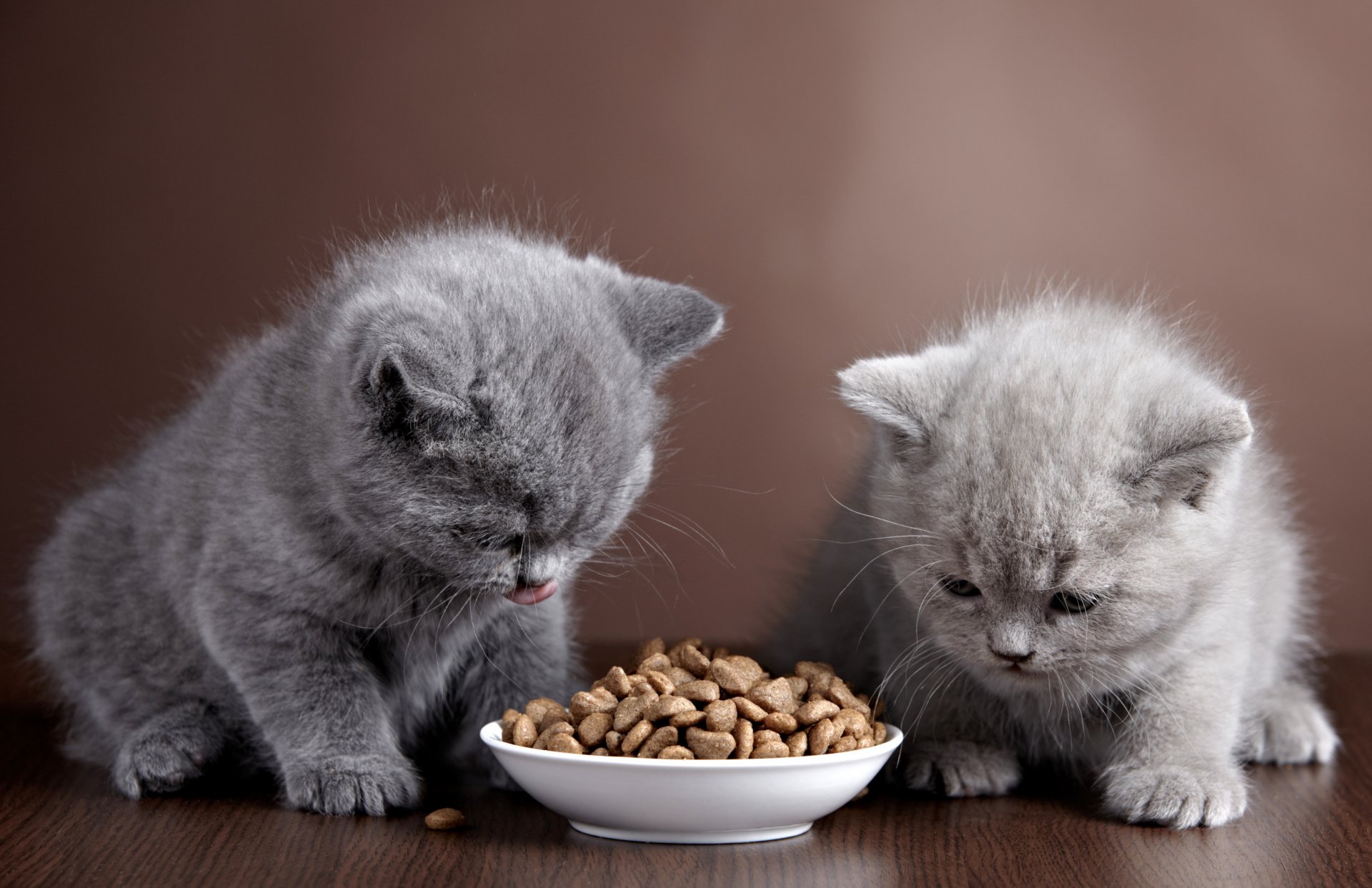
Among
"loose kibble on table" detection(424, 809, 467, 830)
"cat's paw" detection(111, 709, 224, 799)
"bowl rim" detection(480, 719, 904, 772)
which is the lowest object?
"cat's paw" detection(111, 709, 224, 799)

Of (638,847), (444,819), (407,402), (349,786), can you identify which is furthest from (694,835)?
(407,402)

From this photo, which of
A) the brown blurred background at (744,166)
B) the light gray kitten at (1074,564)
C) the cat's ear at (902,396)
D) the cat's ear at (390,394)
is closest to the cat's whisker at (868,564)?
the light gray kitten at (1074,564)

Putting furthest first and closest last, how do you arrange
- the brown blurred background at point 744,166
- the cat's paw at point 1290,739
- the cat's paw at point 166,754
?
1. the brown blurred background at point 744,166
2. the cat's paw at point 1290,739
3. the cat's paw at point 166,754

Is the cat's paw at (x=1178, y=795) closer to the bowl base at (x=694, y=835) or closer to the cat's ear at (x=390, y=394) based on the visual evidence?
the bowl base at (x=694, y=835)

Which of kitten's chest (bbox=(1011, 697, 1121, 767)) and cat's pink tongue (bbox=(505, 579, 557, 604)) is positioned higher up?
cat's pink tongue (bbox=(505, 579, 557, 604))

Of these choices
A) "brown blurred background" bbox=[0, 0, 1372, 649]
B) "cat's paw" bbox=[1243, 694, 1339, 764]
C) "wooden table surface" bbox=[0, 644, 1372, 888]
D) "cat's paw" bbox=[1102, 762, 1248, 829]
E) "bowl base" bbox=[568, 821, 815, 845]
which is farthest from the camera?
"brown blurred background" bbox=[0, 0, 1372, 649]

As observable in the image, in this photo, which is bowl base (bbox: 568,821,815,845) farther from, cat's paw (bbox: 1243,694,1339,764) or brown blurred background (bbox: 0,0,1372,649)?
brown blurred background (bbox: 0,0,1372,649)

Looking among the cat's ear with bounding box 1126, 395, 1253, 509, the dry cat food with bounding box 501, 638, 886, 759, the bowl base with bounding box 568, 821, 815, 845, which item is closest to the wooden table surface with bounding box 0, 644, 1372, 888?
the bowl base with bounding box 568, 821, 815, 845
